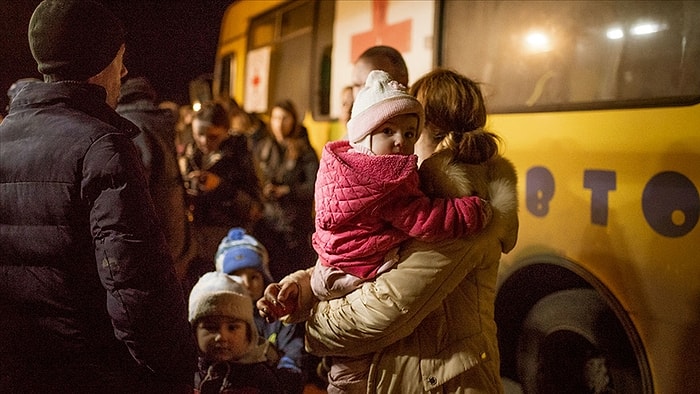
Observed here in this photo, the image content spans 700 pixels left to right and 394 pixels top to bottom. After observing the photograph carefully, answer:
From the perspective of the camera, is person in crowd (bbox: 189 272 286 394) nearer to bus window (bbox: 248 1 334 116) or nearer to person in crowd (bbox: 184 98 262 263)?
person in crowd (bbox: 184 98 262 263)

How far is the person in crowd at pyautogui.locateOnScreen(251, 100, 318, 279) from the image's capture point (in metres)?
5.20

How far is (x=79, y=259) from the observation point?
6.01ft

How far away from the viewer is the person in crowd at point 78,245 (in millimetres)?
1773

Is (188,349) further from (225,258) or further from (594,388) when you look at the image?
(594,388)

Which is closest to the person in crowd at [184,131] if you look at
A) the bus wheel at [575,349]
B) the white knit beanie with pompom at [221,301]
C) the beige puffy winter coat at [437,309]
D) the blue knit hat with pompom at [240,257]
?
the blue knit hat with pompom at [240,257]

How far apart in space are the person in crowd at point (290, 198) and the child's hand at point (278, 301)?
10.1 ft

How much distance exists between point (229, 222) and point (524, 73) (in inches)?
77.1

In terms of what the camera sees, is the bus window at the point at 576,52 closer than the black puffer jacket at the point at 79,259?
No

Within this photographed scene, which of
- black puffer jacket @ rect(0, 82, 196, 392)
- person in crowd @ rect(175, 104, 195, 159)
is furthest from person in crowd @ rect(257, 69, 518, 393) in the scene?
person in crowd @ rect(175, 104, 195, 159)

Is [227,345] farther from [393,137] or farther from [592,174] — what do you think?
[592,174]

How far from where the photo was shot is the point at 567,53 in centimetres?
321

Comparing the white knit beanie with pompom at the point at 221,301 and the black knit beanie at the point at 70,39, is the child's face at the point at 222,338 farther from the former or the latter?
the black knit beanie at the point at 70,39

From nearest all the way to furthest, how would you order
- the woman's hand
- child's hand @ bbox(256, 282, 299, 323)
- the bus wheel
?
1. child's hand @ bbox(256, 282, 299, 323)
2. the bus wheel
3. the woman's hand

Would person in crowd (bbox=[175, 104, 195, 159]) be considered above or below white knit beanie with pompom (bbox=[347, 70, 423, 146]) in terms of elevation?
above
